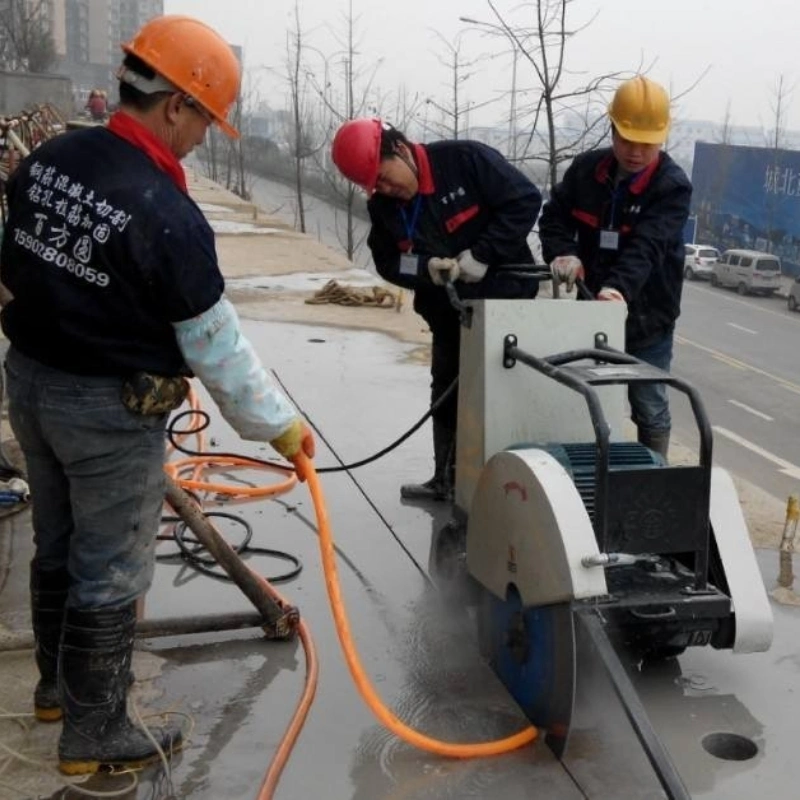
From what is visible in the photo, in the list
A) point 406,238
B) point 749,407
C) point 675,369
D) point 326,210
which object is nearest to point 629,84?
point 406,238

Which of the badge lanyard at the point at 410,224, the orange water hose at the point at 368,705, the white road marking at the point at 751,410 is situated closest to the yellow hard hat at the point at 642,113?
the badge lanyard at the point at 410,224

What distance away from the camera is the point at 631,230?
402cm

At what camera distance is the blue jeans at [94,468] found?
236 centimetres

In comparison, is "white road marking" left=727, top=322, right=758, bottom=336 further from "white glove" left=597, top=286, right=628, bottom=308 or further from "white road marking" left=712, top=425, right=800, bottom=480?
"white glove" left=597, top=286, right=628, bottom=308

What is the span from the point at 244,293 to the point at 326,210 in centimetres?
3080

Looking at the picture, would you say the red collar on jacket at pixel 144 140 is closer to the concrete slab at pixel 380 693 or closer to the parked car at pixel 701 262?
the concrete slab at pixel 380 693

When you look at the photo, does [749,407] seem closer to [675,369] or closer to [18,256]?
[675,369]

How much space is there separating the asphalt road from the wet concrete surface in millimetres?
5324

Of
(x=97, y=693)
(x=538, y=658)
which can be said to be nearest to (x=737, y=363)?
(x=538, y=658)

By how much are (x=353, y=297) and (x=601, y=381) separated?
7076mm

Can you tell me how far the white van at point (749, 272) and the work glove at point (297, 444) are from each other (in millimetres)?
31655

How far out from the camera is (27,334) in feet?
7.75

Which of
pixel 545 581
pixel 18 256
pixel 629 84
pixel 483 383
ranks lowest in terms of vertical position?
pixel 545 581

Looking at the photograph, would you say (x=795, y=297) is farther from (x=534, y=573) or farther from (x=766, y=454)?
(x=534, y=573)
